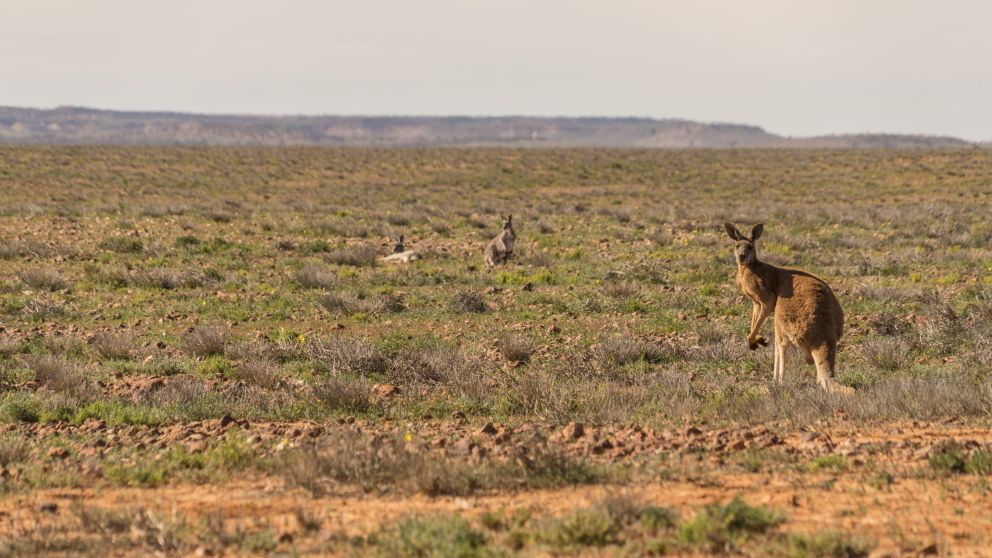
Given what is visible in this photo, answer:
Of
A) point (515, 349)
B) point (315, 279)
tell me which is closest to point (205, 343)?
point (515, 349)

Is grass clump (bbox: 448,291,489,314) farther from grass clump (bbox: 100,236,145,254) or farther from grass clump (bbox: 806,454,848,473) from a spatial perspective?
grass clump (bbox: 100,236,145,254)

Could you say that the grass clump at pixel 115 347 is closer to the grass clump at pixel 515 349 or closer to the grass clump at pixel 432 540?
the grass clump at pixel 515 349

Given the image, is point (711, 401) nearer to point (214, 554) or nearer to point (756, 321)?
point (756, 321)

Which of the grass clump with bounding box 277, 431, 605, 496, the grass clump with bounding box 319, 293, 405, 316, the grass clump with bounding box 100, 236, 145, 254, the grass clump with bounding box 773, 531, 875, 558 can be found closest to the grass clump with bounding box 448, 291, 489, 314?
the grass clump with bounding box 319, 293, 405, 316

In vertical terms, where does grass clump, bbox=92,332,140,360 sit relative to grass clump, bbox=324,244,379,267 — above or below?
above

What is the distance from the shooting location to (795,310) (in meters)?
8.27

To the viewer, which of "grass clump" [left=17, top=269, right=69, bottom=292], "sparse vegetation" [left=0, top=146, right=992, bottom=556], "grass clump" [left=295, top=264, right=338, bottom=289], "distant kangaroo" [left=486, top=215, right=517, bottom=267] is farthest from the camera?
"distant kangaroo" [left=486, top=215, right=517, bottom=267]

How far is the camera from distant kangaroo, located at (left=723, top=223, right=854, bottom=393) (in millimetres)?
8188

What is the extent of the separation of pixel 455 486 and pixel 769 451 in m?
2.32

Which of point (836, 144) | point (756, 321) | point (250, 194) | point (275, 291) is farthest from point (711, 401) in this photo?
point (836, 144)

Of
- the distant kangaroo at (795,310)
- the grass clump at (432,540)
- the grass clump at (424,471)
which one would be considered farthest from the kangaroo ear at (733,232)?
the grass clump at (432,540)

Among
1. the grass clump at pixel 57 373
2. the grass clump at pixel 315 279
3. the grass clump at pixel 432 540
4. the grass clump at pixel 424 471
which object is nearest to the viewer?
the grass clump at pixel 432 540

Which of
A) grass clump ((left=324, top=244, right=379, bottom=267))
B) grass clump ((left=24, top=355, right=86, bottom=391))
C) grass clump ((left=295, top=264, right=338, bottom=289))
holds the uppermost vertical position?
grass clump ((left=24, top=355, right=86, bottom=391))

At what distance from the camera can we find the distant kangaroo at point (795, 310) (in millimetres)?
8188
